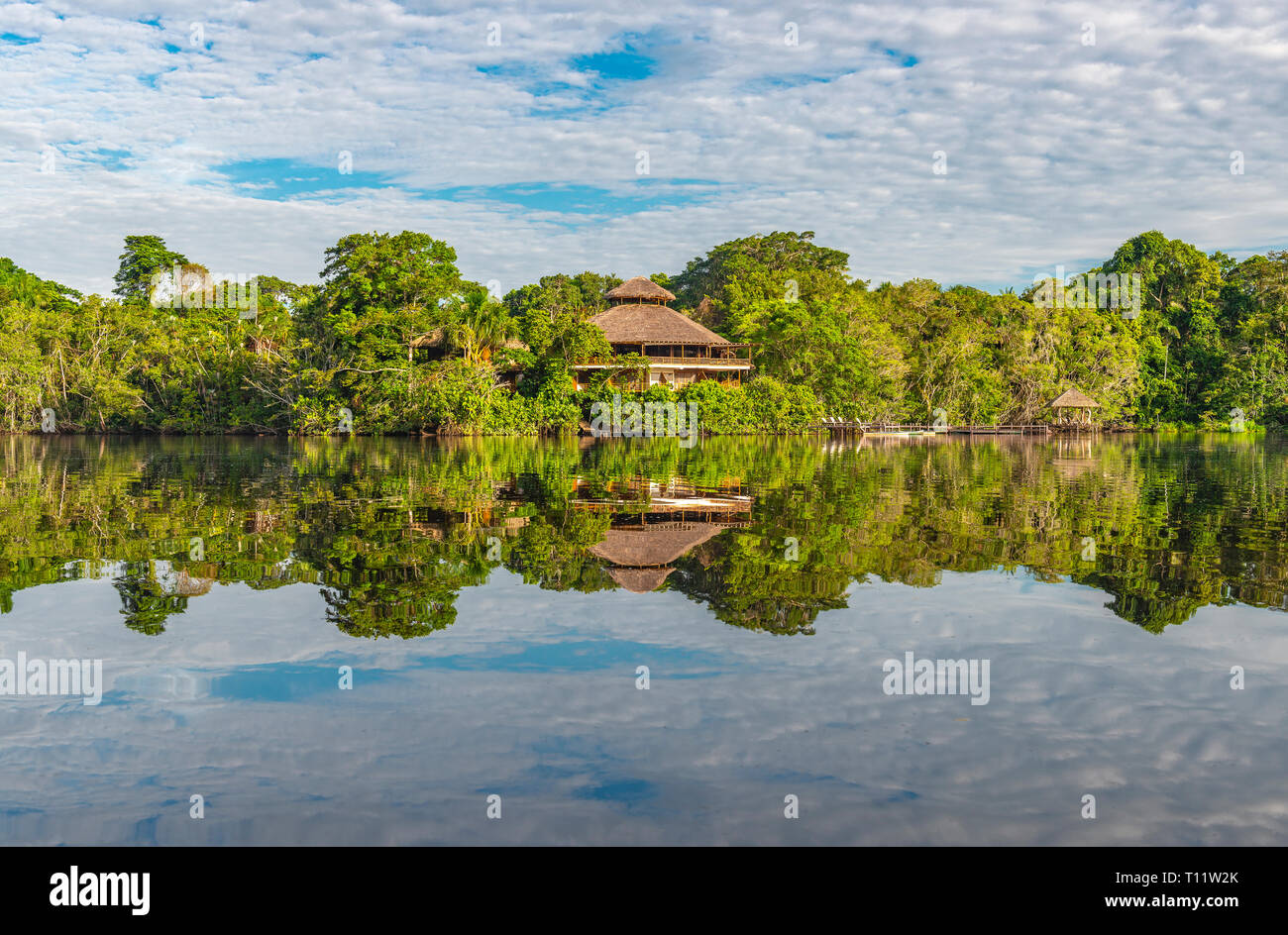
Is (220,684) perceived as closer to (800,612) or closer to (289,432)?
(800,612)

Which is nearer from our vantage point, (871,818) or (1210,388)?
(871,818)

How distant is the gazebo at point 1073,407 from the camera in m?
60.2

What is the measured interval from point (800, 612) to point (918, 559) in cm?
338

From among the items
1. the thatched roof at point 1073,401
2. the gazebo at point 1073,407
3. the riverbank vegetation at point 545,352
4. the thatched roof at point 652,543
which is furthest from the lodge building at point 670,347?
the thatched roof at point 652,543

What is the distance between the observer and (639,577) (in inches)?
402

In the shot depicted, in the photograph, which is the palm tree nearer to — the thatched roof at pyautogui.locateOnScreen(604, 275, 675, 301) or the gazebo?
the thatched roof at pyautogui.locateOnScreen(604, 275, 675, 301)

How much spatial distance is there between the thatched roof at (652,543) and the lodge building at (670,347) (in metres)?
40.4

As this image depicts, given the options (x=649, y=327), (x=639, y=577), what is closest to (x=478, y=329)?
(x=649, y=327)

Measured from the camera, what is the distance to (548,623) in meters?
8.18

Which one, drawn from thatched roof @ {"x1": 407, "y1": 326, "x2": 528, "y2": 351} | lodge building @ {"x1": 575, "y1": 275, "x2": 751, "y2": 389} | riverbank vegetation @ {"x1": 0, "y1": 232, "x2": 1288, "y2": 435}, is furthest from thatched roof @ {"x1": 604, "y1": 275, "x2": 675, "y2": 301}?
thatched roof @ {"x1": 407, "y1": 326, "x2": 528, "y2": 351}

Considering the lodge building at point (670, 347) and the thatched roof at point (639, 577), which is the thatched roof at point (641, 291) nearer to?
the lodge building at point (670, 347)

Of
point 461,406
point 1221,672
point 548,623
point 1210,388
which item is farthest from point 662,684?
point 1210,388

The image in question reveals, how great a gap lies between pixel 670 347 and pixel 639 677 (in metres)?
52.1

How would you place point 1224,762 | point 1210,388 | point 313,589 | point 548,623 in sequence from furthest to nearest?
point 1210,388
point 313,589
point 548,623
point 1224,762
